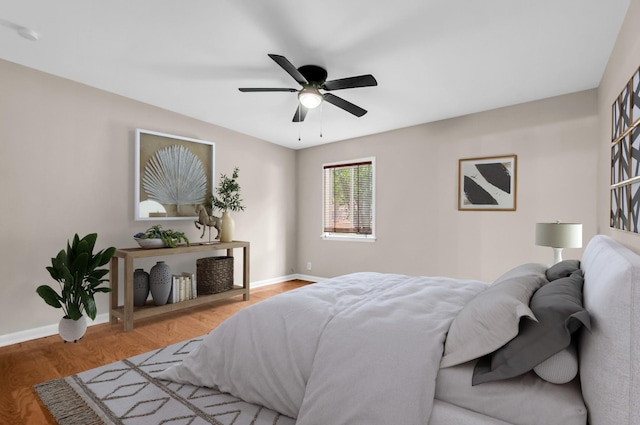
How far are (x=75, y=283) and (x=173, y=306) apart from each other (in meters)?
1.07

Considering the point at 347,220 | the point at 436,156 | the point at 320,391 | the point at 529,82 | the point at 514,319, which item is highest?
the point at 529,82

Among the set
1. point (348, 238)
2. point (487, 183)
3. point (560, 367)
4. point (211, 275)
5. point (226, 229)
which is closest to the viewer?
point (560, 367)

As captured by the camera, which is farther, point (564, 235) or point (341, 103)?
point (341, 103)

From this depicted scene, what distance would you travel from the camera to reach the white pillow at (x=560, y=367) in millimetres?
1223

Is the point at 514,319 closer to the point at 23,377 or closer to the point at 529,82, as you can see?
the point at 529,82

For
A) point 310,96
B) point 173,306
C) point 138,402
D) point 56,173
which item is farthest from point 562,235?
point 56,173

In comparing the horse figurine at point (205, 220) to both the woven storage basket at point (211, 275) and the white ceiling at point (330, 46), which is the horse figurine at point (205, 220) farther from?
the white ceiling at point (330, 46)

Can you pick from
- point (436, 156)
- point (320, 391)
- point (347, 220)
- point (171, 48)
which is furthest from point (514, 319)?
point (347, 220)

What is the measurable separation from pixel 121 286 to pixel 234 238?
5.33ft

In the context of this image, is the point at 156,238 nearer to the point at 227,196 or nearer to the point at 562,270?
the point at 227,196

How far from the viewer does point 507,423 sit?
4.14 feet

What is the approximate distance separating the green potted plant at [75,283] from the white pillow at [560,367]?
3.15 metres

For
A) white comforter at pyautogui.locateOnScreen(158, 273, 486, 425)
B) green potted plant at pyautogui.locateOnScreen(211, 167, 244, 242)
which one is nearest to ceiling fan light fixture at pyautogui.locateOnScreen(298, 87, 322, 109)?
white comforter at pyautogui.locateOnScreen(158, 273, 486, 425)

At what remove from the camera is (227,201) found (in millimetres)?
4582
